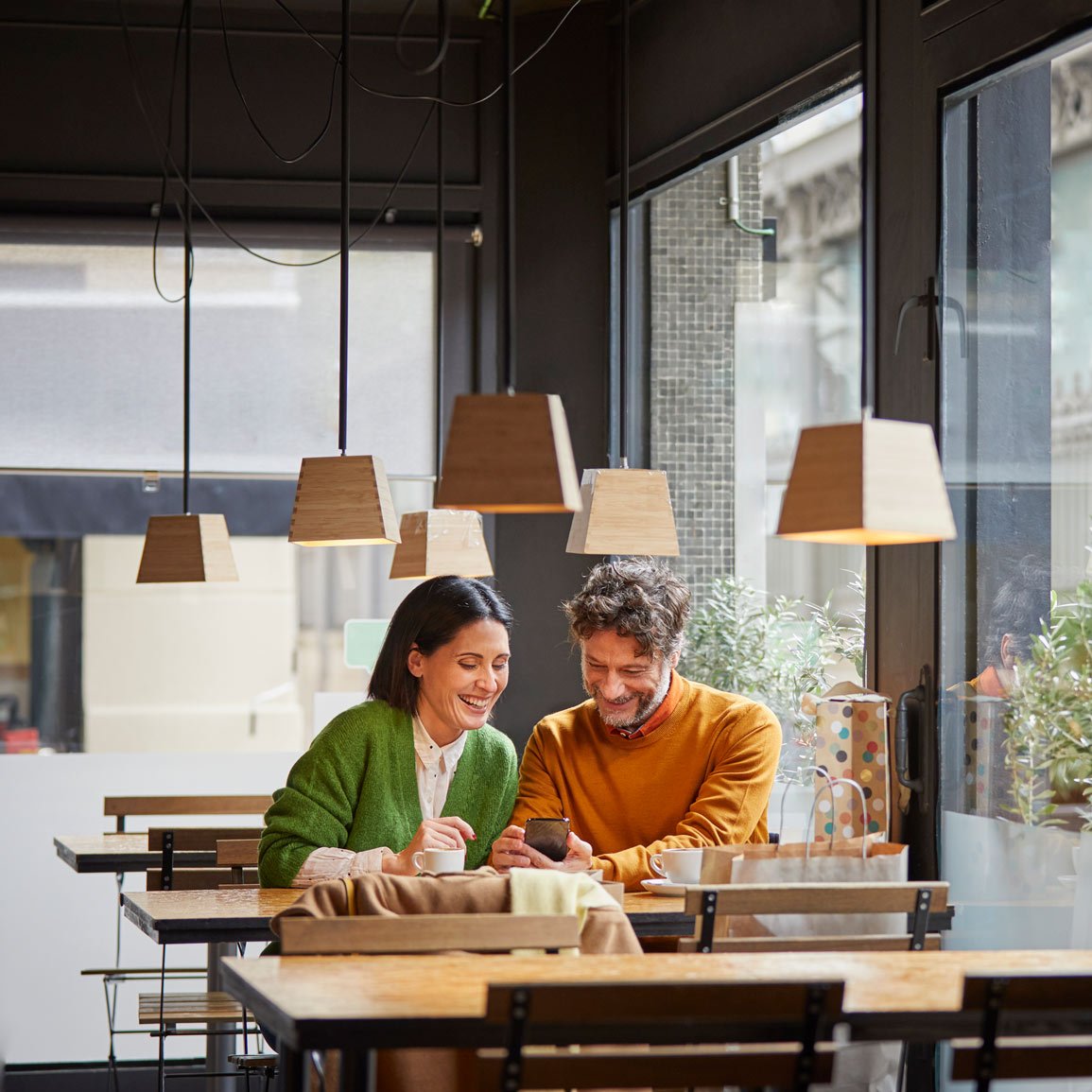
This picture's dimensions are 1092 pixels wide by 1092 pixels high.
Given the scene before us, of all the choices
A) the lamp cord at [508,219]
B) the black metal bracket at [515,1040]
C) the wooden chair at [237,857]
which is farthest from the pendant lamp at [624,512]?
the black metal bracket at [515,1040]

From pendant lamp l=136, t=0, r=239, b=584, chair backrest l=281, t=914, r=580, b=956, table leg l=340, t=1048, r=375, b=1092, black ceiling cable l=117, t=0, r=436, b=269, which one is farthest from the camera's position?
black ceiling cable l=117, t=0, r=436, b=269

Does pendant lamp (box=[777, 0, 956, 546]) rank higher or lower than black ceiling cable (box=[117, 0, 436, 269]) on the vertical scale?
lower

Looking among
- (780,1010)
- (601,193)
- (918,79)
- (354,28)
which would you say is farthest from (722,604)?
(780,1010)

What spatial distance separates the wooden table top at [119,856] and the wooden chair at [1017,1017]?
2.90 metres

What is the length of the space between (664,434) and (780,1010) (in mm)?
3845

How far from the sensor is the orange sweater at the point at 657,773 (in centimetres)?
403

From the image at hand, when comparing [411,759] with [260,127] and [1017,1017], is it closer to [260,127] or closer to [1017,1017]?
[1017,1017]

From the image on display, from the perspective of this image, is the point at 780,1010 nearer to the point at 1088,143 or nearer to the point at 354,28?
the point at 1088,143

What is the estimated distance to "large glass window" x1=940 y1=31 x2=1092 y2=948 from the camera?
12.4 feet

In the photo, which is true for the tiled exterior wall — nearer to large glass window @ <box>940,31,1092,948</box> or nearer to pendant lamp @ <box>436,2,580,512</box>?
large glass window @ <box>940,31,1092,948</box>

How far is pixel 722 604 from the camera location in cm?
569

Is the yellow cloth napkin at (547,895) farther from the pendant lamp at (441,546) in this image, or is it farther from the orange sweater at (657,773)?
the pendant lamp at (441,546)

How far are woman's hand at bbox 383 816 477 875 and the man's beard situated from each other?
60 cm

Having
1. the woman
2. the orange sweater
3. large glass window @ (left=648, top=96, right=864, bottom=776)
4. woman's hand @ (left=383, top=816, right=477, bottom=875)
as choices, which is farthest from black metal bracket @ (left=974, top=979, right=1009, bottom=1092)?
large glass window @ (left=648, top=96, right=864, bottom=776)
